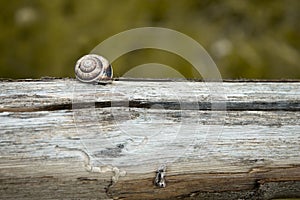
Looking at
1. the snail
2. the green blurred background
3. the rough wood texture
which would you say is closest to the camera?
the rough wood texture

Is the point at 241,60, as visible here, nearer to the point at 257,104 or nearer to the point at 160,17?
the point at 160,17

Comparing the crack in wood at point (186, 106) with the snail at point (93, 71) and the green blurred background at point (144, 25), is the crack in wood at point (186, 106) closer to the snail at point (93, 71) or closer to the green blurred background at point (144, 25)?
the snail at point (93, 71)

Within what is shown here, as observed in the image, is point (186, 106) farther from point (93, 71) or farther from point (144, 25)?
point (144, 25)

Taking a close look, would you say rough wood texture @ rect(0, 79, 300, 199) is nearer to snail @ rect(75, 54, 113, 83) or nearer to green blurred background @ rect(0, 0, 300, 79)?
snail @ rect(75, 54, 113, 83)

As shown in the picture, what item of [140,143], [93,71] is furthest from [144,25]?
[140,143]

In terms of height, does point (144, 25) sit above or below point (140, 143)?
above

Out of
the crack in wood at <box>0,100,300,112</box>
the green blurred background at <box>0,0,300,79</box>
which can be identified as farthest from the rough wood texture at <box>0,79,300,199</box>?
the green blurred background at <box>0,0,300,79</box>

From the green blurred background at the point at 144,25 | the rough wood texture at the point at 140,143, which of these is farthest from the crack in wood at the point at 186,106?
the green blurred background at the point at 144,25
